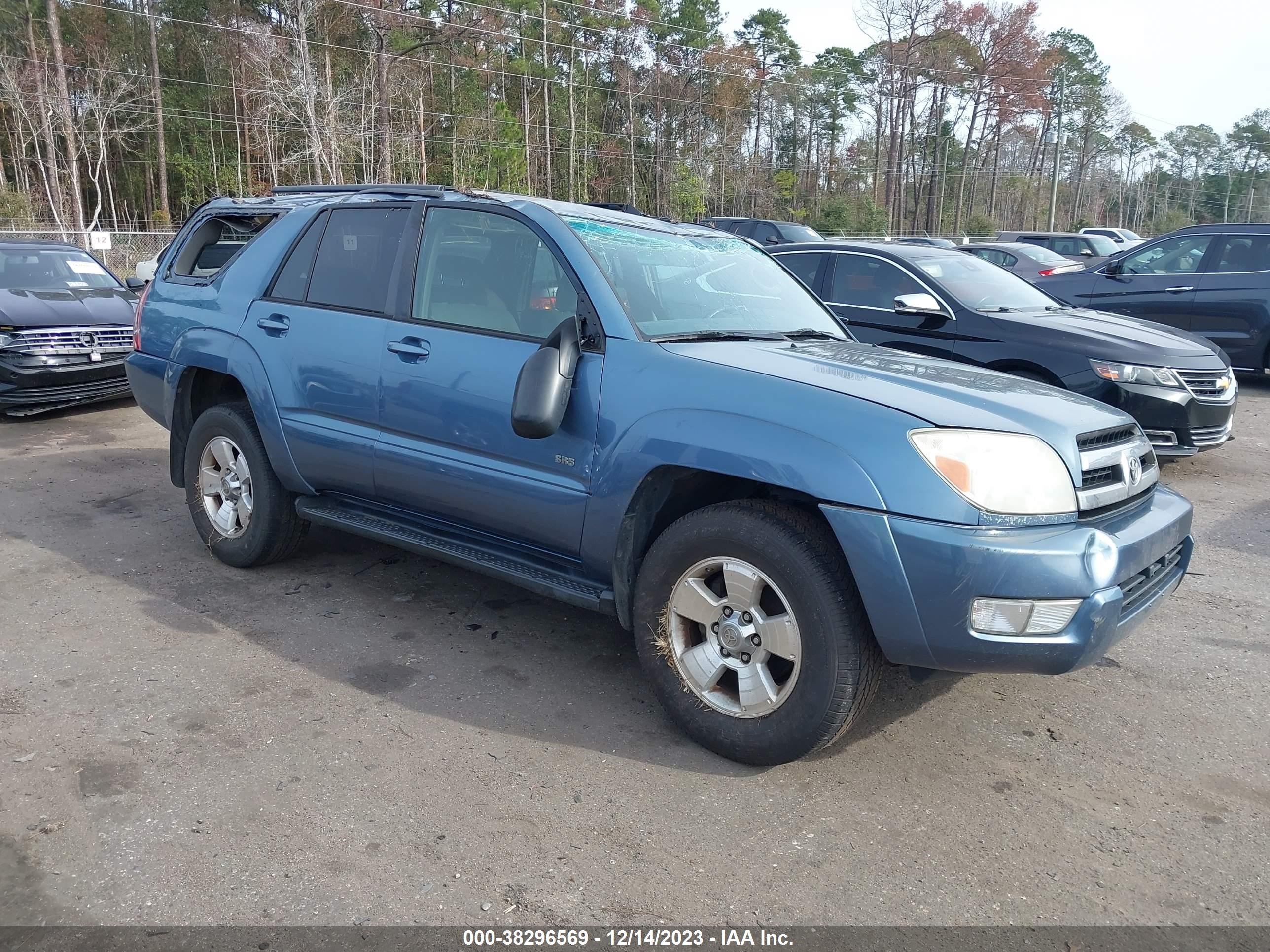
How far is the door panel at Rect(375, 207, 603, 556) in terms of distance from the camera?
12.1ft

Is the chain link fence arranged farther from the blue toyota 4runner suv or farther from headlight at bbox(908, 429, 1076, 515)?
headlight at bbox(908, 429, 1076, 515)

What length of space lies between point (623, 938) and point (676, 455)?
1.48 metres

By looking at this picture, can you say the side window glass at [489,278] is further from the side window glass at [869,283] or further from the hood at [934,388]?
the side window glass at [869,283]

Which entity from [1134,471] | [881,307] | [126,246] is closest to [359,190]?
[1134,471]

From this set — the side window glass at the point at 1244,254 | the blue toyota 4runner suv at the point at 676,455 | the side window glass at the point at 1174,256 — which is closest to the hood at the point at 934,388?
the blue toyota 4runner suv at the point at 676,455

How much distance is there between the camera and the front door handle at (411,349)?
4.11 m

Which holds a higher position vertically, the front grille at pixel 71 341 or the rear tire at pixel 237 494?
the front grille at pixel 71 341

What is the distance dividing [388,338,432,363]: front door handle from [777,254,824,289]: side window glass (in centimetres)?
484

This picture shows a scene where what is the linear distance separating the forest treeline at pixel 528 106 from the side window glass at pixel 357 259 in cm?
2938

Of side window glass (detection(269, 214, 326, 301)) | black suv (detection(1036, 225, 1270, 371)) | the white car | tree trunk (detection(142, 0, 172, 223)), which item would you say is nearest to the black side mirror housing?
side window glass (detection(269, 214, 326, 301))

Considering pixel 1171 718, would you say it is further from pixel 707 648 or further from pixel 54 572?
pixel 54 572

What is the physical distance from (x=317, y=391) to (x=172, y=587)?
4.25ft

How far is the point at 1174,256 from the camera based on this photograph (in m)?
11.5

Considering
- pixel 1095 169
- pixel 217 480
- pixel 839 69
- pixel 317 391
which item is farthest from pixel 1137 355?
pixel 1095 169
